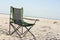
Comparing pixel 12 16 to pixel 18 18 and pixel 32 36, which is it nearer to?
pixel 18 18

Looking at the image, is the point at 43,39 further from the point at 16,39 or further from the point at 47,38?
the point at 16,39

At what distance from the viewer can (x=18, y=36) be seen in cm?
930

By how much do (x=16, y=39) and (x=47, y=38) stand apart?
114 centimetres

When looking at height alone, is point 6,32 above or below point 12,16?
below

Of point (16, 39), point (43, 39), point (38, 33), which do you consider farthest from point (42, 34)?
point (16, 39)

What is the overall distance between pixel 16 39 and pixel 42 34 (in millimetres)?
1497

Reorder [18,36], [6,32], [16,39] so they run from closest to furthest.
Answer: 1. [16,39]
2. [18,36]
3. [6,32]

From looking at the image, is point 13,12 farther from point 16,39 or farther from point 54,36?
point 54,36

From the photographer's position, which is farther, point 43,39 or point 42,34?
point 42,34

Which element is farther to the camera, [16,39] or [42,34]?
[42,34]

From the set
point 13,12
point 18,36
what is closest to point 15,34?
point 18,36

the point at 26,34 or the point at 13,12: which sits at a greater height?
the point at 13,12

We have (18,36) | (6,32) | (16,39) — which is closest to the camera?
(16,39)

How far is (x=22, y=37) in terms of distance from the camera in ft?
30.0
